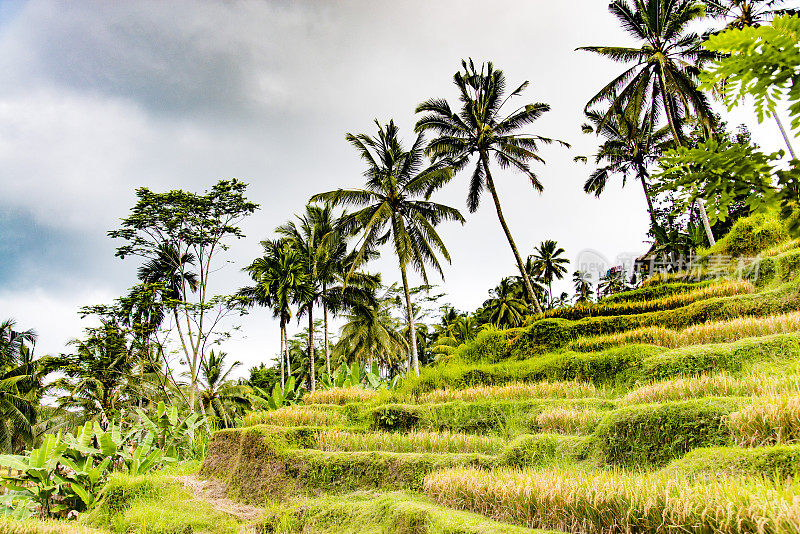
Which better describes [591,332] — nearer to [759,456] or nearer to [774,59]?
[759,456]

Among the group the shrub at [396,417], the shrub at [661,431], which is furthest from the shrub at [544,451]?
the shrub at [396,417]

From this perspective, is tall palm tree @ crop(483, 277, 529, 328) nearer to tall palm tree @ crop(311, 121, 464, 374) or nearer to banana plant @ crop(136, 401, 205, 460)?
tall palm tree @ crop(311, 121, 464, 374)

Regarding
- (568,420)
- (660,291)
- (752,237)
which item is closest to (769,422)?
(568,420)

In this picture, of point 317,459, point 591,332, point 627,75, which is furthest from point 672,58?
point 317,459

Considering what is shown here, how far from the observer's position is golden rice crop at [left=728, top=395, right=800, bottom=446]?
4863mm

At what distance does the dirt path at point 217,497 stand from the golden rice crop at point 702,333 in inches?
354

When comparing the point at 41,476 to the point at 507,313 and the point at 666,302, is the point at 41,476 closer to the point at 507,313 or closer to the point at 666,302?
the point at 666,302

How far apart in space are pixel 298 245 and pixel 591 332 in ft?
63.8

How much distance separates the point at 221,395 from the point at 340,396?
16288 mm

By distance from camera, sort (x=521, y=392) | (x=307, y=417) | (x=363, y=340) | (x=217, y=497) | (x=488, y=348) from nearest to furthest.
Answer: (x=217, y=497)
(x=521, y=392)
(x=307, y=417)
(x=488, y=348)
(x=363, y=340)

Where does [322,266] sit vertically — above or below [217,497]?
above

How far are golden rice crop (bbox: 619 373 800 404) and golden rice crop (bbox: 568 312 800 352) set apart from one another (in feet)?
8.60

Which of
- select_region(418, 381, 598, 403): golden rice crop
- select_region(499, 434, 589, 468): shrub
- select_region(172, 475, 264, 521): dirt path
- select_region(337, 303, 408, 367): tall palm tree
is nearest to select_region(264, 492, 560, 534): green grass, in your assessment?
select_region(172, 475, 264, 521): dirt path

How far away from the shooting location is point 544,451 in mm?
6691
